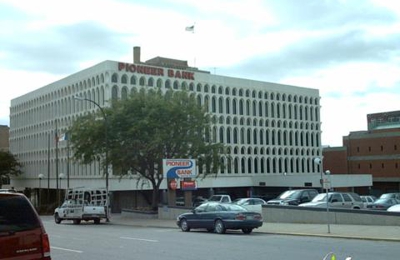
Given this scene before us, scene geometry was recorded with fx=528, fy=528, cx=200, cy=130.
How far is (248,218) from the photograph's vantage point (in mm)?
23172

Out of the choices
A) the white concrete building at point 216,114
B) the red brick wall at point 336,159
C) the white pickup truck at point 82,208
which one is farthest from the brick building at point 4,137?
the white pickup truck at point 82,208

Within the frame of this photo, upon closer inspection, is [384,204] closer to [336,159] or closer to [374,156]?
[374,156]

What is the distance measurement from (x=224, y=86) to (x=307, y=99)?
17.6 meters

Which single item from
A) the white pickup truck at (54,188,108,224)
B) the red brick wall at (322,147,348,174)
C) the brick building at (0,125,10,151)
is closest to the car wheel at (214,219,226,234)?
the white pickup truck at (54,188,108,224)

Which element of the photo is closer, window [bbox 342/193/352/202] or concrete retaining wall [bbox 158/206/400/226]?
concrete retaining wall [bbox 158/206/400/226]

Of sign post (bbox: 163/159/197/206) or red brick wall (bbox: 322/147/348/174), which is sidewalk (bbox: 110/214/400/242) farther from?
red brick wall (bbox: 322/147/348/174)

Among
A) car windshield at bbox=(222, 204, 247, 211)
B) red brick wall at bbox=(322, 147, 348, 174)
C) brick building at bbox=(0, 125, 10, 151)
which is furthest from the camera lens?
brick building at bbox=(0, 125, 10, 151)

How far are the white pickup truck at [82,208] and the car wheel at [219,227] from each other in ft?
44.0

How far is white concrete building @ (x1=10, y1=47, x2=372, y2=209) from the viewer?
66.0 metres

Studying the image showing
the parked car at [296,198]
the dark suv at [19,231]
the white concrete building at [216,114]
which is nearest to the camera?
the dark suv at [19,231]

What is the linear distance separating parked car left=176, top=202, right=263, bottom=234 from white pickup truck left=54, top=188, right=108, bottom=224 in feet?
37.5

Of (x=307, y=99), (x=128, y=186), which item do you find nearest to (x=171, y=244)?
(x=128, y=186)

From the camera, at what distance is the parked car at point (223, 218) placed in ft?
75.7

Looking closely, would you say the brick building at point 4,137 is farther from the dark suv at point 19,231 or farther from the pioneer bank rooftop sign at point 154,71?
the dark suv at point 19,231
